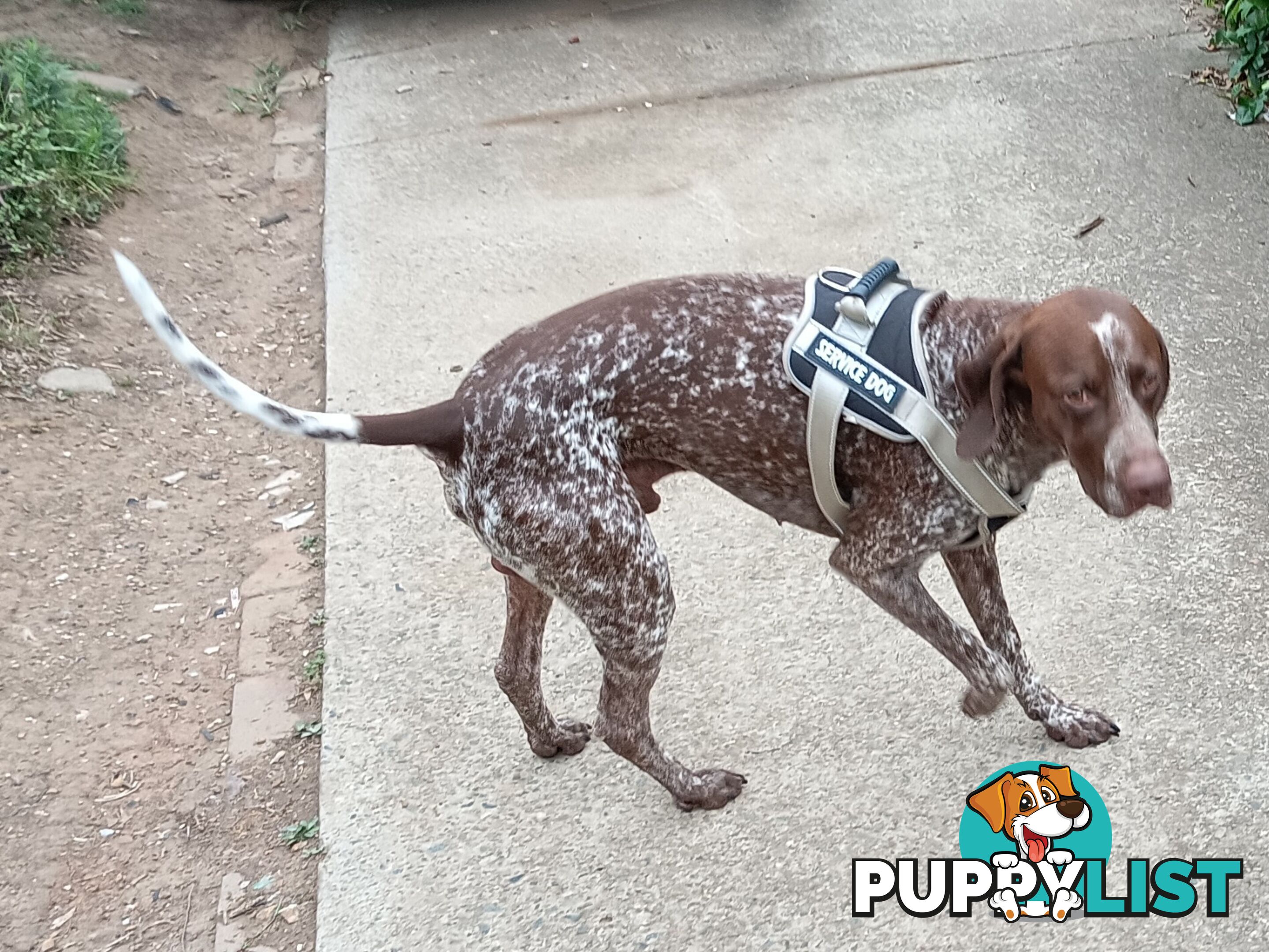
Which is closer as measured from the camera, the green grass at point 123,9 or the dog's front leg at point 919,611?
the dog's front leg at point 919,611

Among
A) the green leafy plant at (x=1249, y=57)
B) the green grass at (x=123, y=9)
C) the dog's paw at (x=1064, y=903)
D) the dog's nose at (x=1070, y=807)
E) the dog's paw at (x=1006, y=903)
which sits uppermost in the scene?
the green leafy plant at (x=1249, y=57)

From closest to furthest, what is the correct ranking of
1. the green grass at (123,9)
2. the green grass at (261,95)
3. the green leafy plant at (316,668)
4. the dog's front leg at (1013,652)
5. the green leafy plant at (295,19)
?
the dog's front leg at (1013,652)
the green leafy plant at (316,668)
the green grass at (261,95)
the green grass at (123,9)
the green leafy plant at (295,19)

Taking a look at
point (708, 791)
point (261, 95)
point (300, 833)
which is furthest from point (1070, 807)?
point (261, 95)

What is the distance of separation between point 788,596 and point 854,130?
295 centimetres

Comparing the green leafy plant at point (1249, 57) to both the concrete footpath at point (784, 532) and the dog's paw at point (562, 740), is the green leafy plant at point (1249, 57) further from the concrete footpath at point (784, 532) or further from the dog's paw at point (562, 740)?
the dog's paw at point (562, 740)

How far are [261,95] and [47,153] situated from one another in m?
1.47

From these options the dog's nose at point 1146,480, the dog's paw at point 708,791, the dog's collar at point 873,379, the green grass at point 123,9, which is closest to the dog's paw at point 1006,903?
the dog's paw at point 708,791

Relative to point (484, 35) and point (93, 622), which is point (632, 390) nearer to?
point (93, 622)

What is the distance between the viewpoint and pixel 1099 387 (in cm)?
210

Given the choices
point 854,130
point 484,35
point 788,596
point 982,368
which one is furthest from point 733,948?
point 484,35

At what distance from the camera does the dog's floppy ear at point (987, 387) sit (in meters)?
2.22

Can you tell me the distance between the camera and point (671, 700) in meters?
3.15

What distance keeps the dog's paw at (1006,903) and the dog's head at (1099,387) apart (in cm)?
96

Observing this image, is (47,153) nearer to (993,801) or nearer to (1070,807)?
(993,801)
